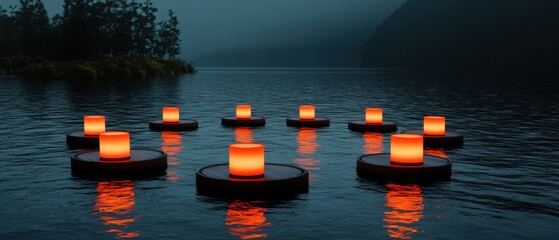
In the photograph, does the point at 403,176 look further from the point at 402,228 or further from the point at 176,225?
the point at 176,225

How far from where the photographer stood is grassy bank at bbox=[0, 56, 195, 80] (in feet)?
324

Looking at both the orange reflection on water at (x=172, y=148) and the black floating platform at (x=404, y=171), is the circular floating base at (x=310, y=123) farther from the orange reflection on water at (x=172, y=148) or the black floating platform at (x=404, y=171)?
the black floating platform at (x=404, y=171)

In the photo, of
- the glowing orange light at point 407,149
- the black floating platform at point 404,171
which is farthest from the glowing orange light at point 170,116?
the glowing orange light at point 407,149

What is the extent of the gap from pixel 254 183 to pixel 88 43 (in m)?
113

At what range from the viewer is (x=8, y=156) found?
20.6 m

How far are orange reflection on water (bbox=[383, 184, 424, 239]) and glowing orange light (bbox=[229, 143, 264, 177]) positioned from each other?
9.37 ft

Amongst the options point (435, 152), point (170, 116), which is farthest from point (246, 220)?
point (170, 116)

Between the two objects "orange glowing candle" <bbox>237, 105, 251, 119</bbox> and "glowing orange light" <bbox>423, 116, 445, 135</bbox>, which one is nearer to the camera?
"glowing orange light" <bbox>423, 116, 445, 135</bbox>

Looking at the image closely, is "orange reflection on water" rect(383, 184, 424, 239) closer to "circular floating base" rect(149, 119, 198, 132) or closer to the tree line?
"circular floating base" rect(149, 119, 198, 132)

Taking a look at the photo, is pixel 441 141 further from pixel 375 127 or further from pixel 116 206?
pixel 116 206

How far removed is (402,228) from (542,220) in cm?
272

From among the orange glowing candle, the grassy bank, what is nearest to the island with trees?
the grassy bank

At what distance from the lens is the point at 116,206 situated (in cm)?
1337

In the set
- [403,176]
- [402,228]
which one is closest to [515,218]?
[402,228]
